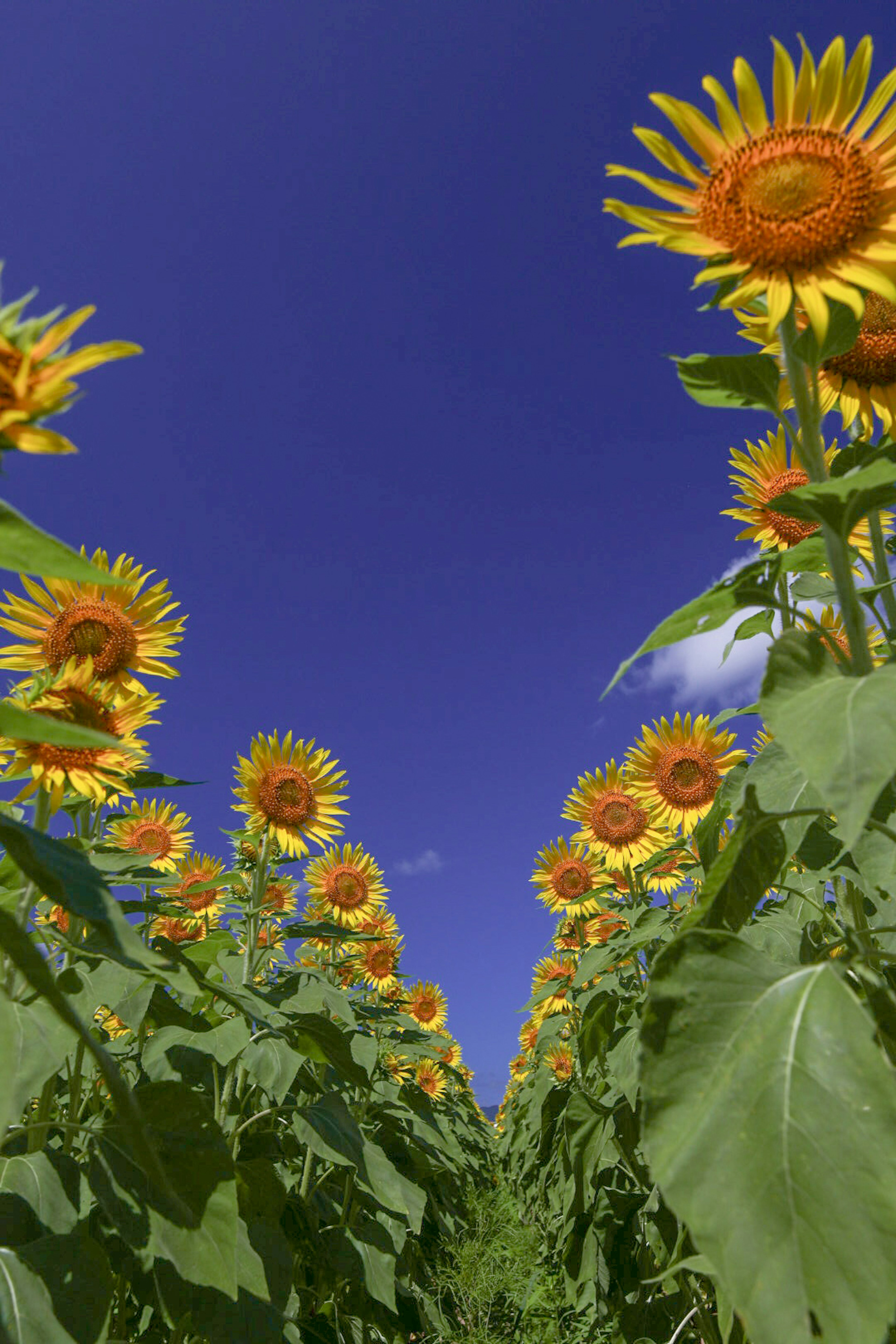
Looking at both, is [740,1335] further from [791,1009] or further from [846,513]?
[846,513]

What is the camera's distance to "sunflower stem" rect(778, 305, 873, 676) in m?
1.70

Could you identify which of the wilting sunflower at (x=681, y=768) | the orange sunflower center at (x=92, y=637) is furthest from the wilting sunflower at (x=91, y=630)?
the wilting sunflower at (x=681, y=768)

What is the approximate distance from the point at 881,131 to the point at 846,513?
98 centimetres

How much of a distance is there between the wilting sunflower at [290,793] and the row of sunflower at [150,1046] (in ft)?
0.06

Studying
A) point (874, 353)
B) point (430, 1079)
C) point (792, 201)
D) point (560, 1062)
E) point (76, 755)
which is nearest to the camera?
point (792, 201)

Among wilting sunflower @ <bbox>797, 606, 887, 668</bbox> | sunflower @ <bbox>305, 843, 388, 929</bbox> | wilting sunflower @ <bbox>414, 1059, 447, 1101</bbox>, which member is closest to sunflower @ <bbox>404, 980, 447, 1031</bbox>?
wilting sunflower @ <bbox>414, 1059, 447, 1101</bbox>

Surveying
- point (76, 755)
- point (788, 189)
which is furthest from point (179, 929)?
point (788, 189)

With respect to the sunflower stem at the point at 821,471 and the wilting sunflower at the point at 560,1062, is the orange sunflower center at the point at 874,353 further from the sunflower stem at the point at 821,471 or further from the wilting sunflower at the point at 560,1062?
the wilting sunflower at the point at 560,1062

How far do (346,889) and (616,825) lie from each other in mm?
2849

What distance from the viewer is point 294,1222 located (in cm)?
465

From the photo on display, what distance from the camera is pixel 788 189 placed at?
5.97 feet

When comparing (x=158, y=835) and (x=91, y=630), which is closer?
(x=91, y=630)

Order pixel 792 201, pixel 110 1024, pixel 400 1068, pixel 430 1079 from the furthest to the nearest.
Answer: pixel 430 1079 < pixel 400 1068 < pixel 110 1024 < pixel 792 201

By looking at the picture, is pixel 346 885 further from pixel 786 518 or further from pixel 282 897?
pixel 786 518
